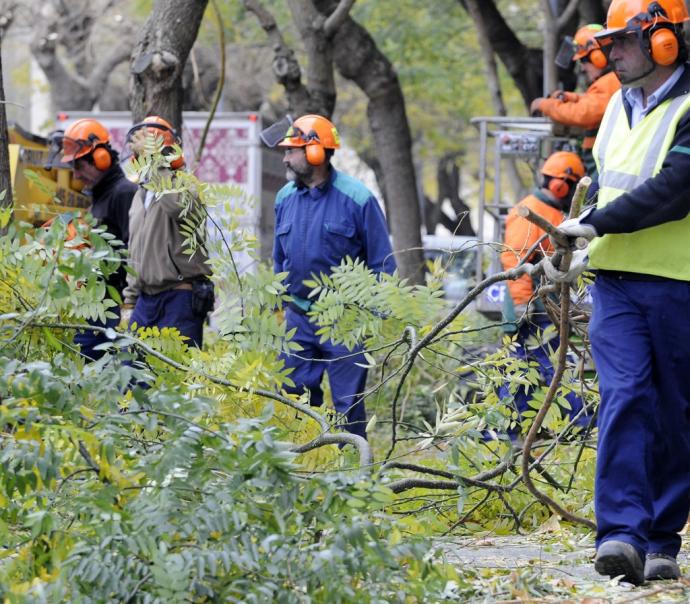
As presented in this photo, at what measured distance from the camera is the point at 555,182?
31.4ft

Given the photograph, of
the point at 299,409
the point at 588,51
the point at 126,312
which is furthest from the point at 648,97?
the point at 126,312

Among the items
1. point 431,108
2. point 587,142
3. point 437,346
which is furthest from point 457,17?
point 437,346

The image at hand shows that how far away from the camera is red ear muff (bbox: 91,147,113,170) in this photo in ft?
28.5

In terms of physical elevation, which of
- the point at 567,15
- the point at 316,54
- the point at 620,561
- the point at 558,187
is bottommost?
the point at 620,561

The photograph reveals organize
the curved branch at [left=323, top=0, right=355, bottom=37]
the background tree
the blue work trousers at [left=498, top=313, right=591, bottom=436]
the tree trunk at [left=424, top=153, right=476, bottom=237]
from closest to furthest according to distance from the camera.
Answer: the blue work trousers at [left=498, top=313, right=591, bottom=436] < the curved branch at [left=323, top=0, right=355, bottom=37] < the background tree < the tree trunk at [left=424, top=153, right=476, bottom=237]

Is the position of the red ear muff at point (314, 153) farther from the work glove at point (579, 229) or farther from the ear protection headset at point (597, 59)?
the work glove at point (579, 229)

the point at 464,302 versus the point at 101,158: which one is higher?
the point at 101,158

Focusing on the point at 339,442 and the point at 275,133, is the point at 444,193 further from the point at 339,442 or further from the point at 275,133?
the point at 339,442

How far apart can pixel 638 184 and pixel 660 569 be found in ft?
4.48

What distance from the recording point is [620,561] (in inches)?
181

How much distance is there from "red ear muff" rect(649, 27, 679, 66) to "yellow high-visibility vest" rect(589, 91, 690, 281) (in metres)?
0.16

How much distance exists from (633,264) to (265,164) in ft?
40.7

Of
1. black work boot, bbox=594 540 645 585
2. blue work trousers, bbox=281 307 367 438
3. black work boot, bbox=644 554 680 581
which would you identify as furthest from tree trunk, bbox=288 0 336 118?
black work boot, bbox=594 540 645 585

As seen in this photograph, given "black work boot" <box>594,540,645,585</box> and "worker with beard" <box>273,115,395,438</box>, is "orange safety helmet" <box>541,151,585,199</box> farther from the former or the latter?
"black work boot" <box>594,540,645,585</box>
